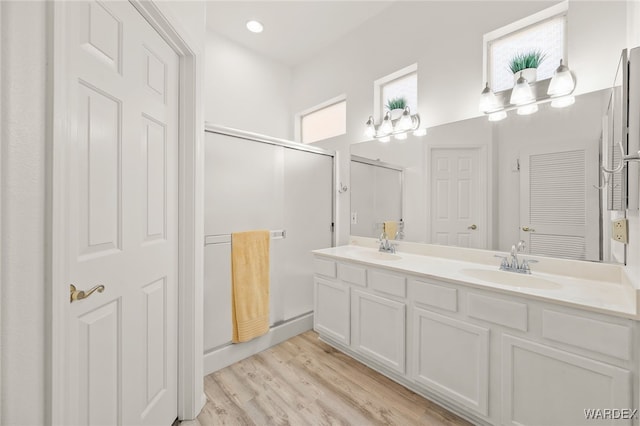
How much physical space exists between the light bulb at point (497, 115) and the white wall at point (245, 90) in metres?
2.35

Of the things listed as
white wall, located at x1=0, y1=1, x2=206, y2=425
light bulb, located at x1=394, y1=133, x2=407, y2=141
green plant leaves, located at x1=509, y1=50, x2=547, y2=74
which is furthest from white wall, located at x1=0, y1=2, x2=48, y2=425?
green plant leaves, located at x1=509, y1=50, x2=547, y2=74

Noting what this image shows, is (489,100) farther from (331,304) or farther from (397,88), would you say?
(331,304)

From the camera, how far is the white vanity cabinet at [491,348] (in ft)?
3.60

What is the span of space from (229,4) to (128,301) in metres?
2.68

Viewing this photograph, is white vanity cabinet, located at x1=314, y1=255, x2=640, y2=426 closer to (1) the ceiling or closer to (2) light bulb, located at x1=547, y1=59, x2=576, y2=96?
(2) light bulb, located at x1=547, y1=59, x2=576, y2=96

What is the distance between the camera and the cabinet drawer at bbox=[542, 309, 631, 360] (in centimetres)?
106

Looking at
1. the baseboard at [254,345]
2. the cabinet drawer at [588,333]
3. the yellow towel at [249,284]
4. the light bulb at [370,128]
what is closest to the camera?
the cabinet drawer at [588,333]

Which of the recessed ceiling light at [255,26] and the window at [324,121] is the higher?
the recessed ceiling light at [255,26]

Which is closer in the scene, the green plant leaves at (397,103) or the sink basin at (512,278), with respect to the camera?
the sink basin at (512,278)

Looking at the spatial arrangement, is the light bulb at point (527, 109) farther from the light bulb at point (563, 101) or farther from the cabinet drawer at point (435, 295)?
the cabinet drawer at point (435, 295)

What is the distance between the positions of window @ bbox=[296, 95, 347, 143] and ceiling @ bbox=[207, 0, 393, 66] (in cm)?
67

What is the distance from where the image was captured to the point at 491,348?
140 centimetres

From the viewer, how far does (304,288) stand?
280 cm

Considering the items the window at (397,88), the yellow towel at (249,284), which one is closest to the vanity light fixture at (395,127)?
the window at (397,88)
